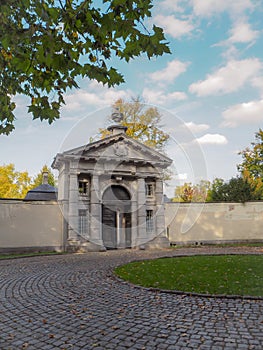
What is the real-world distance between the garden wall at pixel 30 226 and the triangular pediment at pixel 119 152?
403 cm

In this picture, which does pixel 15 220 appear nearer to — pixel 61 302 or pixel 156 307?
pixel 61 302

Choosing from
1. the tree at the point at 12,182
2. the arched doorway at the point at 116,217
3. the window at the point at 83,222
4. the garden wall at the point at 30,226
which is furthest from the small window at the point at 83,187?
the tree at the point at 12,182

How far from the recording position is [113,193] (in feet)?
74.2

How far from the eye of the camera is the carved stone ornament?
2189 centimetres

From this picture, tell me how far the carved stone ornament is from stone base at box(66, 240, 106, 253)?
6643mm

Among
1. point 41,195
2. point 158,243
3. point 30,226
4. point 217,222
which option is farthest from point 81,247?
point 217,222

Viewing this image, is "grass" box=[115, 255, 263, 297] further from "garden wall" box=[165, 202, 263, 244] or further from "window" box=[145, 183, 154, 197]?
"garden wall" box=[165, 202, 263, 244]

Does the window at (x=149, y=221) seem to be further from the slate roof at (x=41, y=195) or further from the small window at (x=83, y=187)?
the slate roof at (x=41, y=195)

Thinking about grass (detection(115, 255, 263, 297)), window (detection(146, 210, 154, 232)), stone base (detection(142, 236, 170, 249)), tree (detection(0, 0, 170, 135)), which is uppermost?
tree (detection(0, 0, 170, 135))

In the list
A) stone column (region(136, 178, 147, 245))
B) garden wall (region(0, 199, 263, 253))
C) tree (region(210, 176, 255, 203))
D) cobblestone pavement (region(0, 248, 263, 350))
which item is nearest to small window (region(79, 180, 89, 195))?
stone column (region(136, 178, 147, 245))

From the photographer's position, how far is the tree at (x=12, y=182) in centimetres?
4472

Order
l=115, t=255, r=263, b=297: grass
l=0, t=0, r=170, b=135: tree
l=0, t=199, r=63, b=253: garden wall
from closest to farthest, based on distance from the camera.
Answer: l=0, t=0, r=170, b=135: tree < l=115, t=255, r=263, b=297: grass < l=0, t=199, r=63, b=253: garden wall

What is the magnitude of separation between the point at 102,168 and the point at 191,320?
16779mm

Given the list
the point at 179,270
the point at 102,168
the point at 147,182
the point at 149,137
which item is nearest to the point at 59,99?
the point at 179,270
